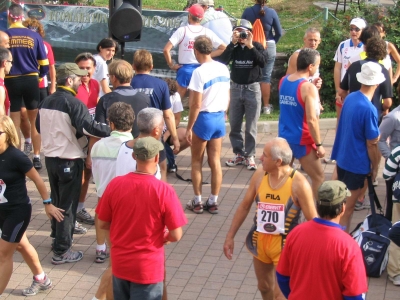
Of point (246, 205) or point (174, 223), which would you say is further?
point (246, 205)

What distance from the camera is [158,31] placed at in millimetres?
12875

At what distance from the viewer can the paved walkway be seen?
21.8 ft

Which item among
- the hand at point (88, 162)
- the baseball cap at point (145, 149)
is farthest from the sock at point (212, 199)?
the baseball cap at point (145, 149)

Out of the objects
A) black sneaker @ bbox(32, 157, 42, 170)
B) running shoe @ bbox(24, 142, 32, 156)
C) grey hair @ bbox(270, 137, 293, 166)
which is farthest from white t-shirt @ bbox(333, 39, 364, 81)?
grey hair @ bbox(270, 137, 293, 166)

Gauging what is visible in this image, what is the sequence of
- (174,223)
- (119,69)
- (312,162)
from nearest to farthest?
(174,223)
(119,69)
(312,162)

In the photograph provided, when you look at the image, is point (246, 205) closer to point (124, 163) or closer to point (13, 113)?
point (124, 163)

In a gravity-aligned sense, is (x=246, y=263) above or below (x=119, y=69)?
below

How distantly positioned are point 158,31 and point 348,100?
20.9ft

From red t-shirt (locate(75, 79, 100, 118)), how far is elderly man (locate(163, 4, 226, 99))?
98.8 inches

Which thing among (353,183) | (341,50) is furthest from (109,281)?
(341,50)

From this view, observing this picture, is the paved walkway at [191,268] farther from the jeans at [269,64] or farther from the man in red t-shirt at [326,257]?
the jeans at [269,64]

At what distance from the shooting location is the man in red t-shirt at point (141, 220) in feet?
16.5

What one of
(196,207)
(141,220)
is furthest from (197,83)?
(141,220)

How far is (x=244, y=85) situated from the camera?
31.7ft
